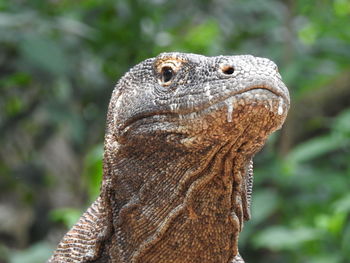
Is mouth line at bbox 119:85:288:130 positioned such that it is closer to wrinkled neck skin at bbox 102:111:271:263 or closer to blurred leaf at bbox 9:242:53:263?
wrinkled neck skin at bbox 102:111:271:263

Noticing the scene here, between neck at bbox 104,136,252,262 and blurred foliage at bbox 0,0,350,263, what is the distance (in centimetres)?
293

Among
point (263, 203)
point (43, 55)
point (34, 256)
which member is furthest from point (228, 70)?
point (43, 55)

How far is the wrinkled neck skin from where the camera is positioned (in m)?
2.79

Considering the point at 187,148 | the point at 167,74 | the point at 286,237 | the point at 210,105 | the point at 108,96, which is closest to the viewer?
the point at 210,105

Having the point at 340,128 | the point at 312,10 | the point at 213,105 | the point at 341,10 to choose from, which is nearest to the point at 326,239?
the point at 340,128

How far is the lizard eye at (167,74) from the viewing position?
9.88ft

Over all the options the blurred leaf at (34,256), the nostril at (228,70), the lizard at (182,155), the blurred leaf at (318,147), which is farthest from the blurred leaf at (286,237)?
the nostril at (228,70)

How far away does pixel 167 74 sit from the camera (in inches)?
120

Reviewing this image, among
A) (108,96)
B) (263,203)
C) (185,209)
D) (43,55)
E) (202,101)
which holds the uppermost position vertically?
(108,96)

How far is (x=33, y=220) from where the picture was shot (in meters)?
8.45

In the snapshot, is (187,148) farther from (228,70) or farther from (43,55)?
(43,55)

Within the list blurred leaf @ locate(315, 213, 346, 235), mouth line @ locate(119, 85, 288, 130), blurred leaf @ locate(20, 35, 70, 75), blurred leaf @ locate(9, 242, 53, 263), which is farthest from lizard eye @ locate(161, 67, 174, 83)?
blurred leaf @ locate(20, 35, 70, 75)

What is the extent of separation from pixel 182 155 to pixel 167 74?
0.39 metres

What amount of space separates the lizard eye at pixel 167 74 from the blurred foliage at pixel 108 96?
3090 mm
